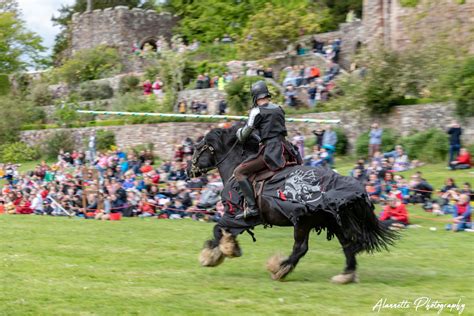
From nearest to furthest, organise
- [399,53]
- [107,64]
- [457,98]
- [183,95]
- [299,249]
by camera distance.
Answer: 1. [299,249]
2. [457,98]
3. [399,53]
4. [183,95]
5. [107,64]

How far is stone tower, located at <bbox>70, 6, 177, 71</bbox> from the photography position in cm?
5331

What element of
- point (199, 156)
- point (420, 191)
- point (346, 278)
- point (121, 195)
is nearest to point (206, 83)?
point (121, 195)

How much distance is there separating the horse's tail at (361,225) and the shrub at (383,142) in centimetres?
1698

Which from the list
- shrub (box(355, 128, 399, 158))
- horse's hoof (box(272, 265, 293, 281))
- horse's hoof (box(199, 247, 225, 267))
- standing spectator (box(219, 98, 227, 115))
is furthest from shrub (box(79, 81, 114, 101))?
horse's hoof (box(272, 265, 293, 281))

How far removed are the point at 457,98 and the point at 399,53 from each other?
171 inches

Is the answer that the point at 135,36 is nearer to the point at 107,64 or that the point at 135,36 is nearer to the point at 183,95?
the point at 107,64

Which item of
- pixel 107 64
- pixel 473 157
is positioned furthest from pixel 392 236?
pixel 107 64

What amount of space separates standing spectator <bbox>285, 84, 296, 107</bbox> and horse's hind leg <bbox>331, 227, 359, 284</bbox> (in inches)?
890

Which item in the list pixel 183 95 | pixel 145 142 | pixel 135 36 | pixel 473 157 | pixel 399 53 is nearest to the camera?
pixel 473 157

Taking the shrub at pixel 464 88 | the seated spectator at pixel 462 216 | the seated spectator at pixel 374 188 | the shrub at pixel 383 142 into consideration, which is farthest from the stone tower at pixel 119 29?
the seated spectator at pixel 462 216

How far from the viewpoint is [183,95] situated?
124 ft

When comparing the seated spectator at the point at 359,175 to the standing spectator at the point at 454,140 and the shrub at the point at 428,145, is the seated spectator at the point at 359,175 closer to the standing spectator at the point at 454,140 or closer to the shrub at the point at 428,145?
the standing spectator at the point at 454,140

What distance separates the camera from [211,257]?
34.4 feet

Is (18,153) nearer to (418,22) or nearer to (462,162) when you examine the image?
(418,22)
